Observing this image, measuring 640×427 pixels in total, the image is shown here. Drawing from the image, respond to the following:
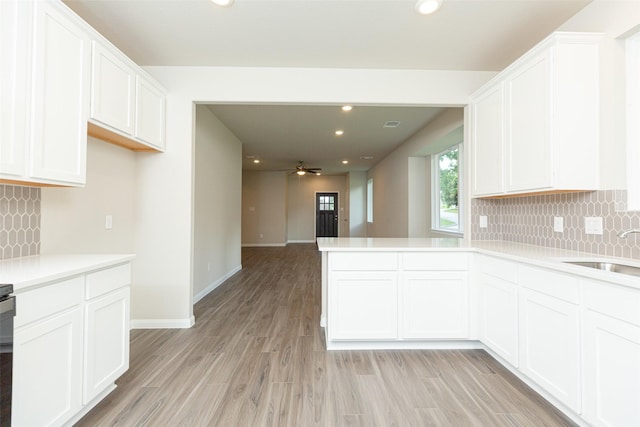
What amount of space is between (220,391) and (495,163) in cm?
283

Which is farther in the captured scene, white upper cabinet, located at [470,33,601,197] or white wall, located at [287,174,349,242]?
white wall, located at [287,174,349,242]

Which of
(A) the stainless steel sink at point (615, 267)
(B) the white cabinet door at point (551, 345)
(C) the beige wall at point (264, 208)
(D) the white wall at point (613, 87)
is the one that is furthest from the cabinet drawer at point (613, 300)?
(C) the beige wall at point (264, 208)

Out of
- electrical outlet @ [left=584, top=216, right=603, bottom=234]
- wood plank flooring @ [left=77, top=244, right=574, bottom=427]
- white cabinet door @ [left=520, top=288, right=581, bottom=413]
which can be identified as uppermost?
electrical outlet @ [left=584, top=216, right=603, bottom=234]

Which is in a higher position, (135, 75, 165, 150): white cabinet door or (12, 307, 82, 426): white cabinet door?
(135, 75, 165, 150): white cabinet door

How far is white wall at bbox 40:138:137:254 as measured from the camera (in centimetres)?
214

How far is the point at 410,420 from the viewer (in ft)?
5.52

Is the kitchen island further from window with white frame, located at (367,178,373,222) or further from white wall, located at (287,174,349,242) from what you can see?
white wall, located at (287,174,349,242)

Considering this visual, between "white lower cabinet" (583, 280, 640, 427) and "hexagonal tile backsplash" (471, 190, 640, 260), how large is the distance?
0.65 meters

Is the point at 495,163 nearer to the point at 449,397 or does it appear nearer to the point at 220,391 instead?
the point at 449,397

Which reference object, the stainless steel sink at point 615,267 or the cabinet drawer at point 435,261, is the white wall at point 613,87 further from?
the cabinet drawer at point 435,261

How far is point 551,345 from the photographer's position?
174 cm

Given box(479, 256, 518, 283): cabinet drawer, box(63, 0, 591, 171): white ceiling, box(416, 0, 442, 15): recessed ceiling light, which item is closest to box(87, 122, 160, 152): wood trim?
box(63, 0, 591, 171): white ceiling

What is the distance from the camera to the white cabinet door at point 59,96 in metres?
1.61

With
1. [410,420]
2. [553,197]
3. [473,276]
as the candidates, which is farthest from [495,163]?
[410,420]
